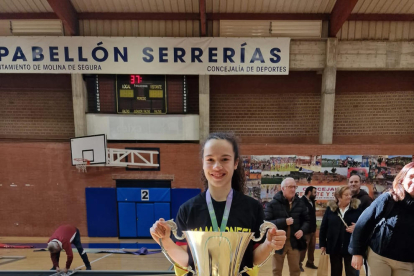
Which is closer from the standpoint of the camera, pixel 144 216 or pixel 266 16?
pixel 266 16

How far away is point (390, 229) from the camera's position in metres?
2.20

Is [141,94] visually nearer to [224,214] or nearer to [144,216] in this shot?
[144,216]

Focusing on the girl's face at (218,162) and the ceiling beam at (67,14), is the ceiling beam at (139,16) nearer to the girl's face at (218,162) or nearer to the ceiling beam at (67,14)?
the ceiling beam at (67,14)

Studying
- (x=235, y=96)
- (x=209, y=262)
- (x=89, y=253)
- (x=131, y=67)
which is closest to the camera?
(x=209, y=262)

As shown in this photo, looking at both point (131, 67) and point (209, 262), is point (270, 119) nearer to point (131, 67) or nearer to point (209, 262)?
point (131, 67)

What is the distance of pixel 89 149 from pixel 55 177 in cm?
133

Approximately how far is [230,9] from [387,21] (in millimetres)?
4375

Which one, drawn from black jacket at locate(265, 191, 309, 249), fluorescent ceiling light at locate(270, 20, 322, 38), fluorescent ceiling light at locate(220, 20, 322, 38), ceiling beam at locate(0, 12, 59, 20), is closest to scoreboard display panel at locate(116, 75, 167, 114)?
fluorescent ceiling light at locate(220, 20, 322, 38)

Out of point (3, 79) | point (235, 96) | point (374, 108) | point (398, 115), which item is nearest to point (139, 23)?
point (235, 96)

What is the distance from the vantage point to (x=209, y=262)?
4.52 feet

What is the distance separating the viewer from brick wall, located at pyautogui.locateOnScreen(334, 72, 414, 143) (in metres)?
7.01

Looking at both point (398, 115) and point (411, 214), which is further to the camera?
point (398, 115)

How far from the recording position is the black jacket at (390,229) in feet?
7.07

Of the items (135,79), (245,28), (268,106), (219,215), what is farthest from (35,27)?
(219,215)
